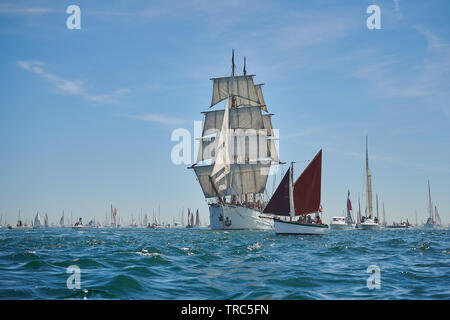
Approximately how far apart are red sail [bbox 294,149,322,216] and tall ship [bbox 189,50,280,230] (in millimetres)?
42645

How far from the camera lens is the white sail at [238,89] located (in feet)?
398

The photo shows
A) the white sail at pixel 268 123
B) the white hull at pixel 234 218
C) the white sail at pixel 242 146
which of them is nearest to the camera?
the white hull at pixel 234 218

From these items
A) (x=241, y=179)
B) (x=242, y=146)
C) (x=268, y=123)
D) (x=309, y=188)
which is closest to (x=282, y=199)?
(x=309, y=188)

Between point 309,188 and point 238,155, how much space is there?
6093 centimetres

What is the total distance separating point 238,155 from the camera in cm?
11481

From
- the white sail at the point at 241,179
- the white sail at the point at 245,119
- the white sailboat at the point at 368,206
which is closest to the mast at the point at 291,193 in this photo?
the white sail at the point at 241,179

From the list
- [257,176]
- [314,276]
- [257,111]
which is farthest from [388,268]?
[257,111]

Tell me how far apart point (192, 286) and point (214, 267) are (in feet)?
17.2

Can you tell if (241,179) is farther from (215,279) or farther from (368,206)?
(215,279)

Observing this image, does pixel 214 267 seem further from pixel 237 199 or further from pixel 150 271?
pixel 237 199

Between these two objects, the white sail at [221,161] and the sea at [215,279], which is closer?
the sea at [215,279]

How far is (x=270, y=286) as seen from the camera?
14.2 metres

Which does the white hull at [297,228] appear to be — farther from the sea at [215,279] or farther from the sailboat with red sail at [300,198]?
the sea at [215,279]

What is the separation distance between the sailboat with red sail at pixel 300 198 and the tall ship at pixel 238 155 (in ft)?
134
